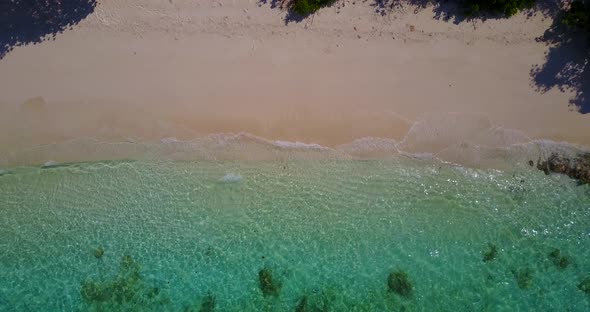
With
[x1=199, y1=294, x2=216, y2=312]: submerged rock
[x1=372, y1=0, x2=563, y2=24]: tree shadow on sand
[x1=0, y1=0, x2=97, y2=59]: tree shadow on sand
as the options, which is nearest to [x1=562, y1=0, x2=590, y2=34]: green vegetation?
[x1=372, y1=0, x2=563, y2=24]: tree shadow on sand

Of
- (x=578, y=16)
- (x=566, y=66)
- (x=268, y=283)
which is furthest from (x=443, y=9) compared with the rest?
(x=268, y=283)

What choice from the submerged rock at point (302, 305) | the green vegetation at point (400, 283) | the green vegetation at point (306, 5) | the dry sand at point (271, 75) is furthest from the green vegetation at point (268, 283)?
the green vegetation at point (306, 5)

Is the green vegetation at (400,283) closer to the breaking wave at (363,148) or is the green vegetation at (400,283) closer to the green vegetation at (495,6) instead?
the breaking wave at (363,148)

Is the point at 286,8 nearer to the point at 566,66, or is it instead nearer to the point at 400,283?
the point at 566,66

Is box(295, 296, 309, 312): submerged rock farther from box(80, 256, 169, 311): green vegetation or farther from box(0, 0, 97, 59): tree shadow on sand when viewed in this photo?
box(0, 0, 97, 59): tree shadow on sand

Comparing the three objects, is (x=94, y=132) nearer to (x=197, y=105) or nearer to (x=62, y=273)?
(x=197, y=105)

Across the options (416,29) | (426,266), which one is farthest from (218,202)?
(416,29)

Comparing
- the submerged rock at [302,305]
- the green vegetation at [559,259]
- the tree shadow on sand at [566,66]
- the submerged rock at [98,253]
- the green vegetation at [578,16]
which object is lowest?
the submerged rock at [302,305]
